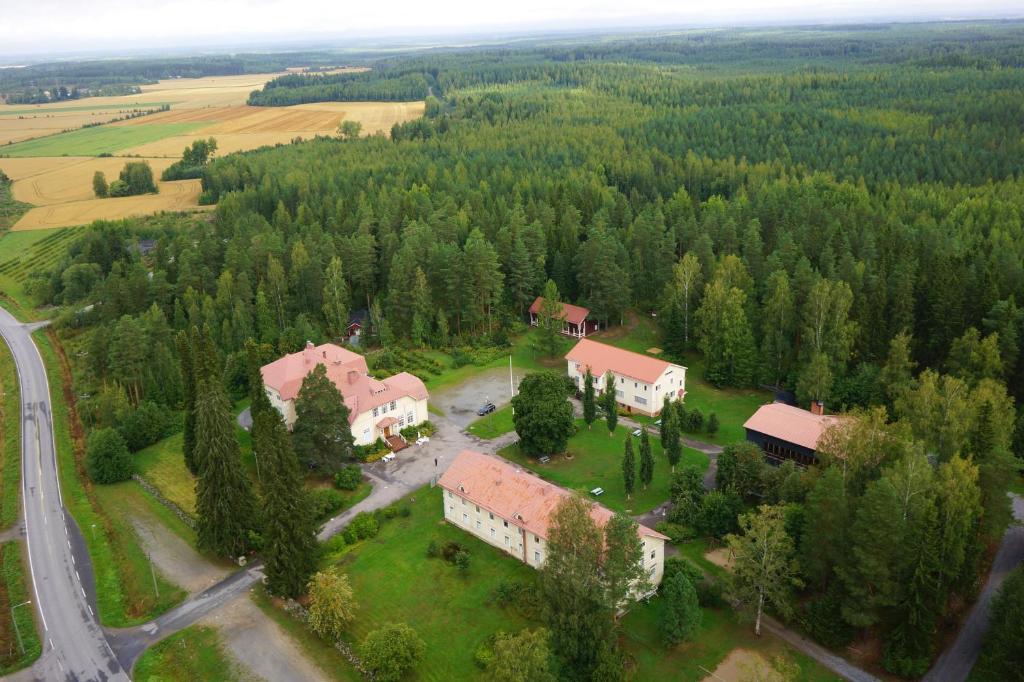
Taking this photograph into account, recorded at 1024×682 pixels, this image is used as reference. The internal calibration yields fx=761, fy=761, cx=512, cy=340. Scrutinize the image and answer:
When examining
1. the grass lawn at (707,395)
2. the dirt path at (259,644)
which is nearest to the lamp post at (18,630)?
the dirt path at (259,644)

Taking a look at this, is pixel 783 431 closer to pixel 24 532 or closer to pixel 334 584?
pixel 334 584

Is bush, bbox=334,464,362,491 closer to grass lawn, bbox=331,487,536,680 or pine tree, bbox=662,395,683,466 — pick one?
grass lawn, bbox=331,487,536,680

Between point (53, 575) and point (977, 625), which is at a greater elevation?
point (53, 575)

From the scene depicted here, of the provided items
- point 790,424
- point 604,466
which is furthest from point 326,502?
point 790,424

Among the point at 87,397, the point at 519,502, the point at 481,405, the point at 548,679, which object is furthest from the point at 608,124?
the point at 548,679

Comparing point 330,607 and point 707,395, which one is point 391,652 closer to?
point 330,607

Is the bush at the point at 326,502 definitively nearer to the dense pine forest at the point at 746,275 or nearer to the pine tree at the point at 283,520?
the pine tree at the point at 283,520

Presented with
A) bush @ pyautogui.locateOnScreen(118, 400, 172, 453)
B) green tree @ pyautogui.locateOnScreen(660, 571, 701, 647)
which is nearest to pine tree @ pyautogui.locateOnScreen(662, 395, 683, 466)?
green tree @ pyautogui.locateOnScreen(660, 571, 701, 647)
